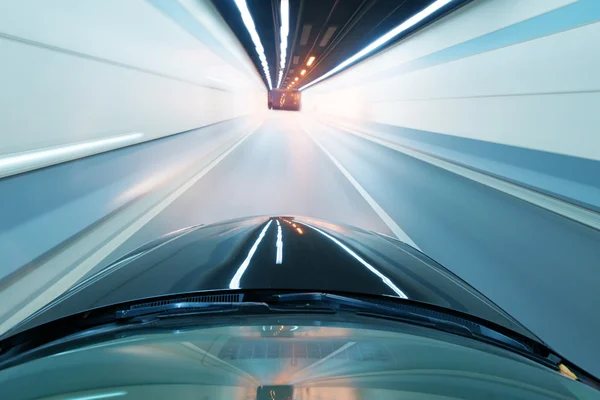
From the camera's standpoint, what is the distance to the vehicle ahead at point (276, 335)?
124 centimetres

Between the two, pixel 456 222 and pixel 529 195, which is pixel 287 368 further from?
pixel 529 195

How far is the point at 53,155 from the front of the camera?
456 centimetres

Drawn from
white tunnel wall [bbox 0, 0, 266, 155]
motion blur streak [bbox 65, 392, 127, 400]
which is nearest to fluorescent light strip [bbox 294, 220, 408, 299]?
motion blur streak [bbox 65, 392, 127, 400]

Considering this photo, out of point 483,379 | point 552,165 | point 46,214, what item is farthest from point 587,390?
point 552,165

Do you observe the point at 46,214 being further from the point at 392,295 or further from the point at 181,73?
the point at 181,73

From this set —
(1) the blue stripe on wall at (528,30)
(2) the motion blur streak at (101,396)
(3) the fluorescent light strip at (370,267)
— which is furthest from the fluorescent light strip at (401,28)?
(2) the motion blur streak at (101,396)

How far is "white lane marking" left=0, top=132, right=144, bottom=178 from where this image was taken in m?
3.78

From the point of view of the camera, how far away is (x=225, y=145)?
53.1 feet

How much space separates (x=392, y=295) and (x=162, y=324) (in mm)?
941

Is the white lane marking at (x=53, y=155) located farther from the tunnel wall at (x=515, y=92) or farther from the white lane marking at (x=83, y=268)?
the tunnel wall at (x=515, y=92)

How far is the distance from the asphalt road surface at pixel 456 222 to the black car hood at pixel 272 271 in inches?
8.4

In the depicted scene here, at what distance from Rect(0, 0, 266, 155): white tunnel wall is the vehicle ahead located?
2392mm

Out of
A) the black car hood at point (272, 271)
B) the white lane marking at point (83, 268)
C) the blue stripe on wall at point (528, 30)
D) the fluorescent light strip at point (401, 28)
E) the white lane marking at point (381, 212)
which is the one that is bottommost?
the white lane marking at point (381, 212)

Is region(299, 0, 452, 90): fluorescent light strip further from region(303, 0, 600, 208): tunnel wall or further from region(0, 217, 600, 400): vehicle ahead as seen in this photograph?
region(0, 217, 600, 400): vehicle ahead
